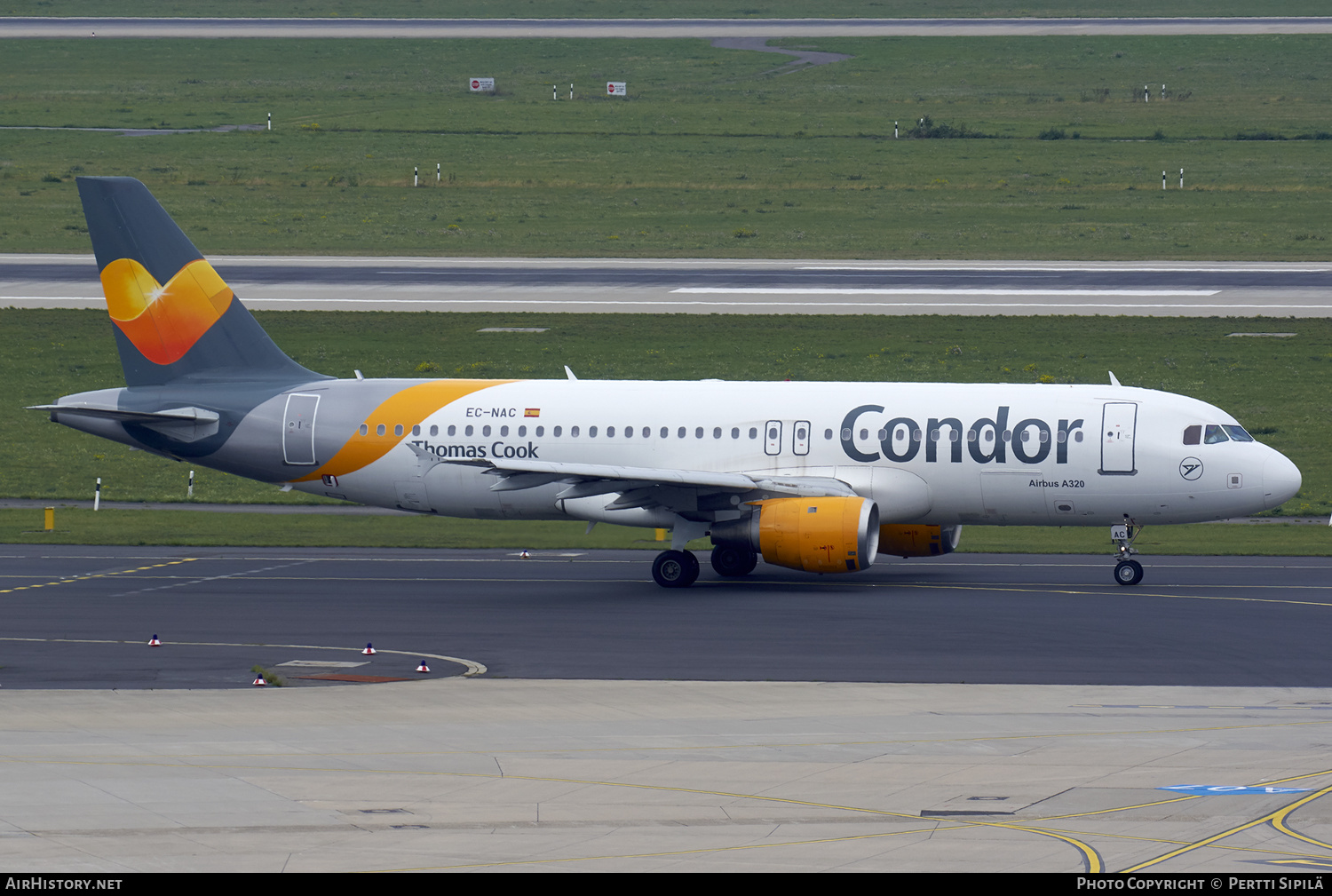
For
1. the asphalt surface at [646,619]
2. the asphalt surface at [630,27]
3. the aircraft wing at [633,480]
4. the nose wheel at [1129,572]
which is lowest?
the asphalt surface at [646,619]

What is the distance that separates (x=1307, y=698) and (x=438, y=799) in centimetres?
1330

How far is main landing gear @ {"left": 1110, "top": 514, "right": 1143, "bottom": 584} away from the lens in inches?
1443

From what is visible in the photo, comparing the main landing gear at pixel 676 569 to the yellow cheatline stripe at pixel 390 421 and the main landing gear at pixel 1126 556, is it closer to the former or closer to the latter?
the yellow cheatline stripe at pixel 390 421

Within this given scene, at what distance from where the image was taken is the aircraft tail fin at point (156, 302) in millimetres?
40656

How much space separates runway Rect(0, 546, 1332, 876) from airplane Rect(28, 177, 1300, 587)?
5.08 ft

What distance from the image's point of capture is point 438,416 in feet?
130

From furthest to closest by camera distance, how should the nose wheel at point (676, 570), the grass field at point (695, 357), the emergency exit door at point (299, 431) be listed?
the grass field at point (695, 357) < the emergency exit door at point (299, 431) < the nose wheel at point (676, 570)

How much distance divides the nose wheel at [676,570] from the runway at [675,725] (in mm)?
672

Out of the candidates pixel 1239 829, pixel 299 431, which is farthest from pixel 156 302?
pixel 1239 829

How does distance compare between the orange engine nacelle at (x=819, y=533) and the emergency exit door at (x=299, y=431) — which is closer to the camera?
the orange engine nacelle at (x=819, y=533)

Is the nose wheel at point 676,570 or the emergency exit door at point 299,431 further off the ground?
the emergency exit door at point 299,431

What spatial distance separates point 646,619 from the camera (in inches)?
1308

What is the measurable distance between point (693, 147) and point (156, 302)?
73471 millimetres

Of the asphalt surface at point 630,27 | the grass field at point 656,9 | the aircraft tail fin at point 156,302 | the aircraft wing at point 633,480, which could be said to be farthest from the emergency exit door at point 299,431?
the grass field at point 656,9
